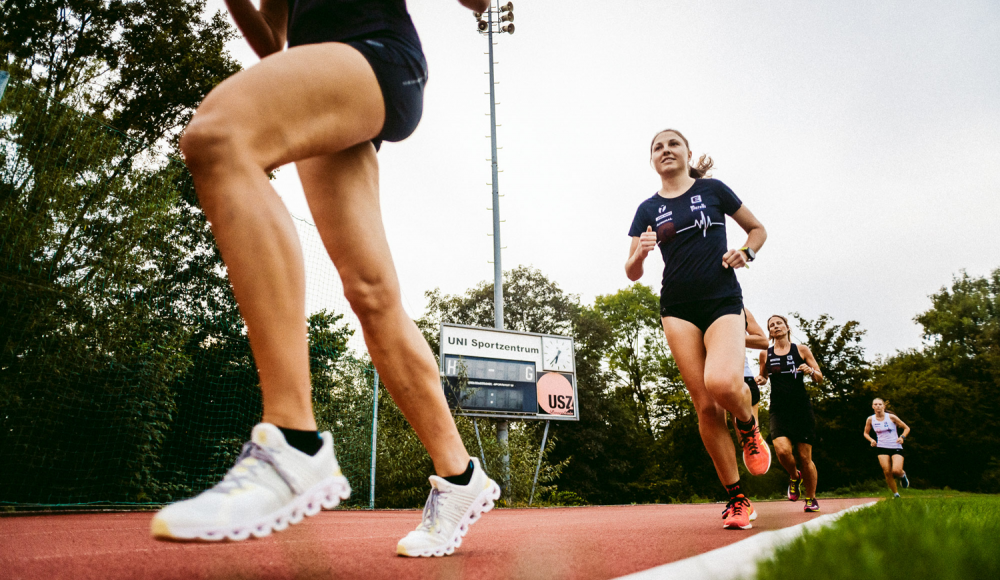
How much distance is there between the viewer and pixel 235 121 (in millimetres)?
1105

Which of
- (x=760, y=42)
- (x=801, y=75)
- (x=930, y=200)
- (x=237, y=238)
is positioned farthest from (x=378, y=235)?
(x=930, y=200)

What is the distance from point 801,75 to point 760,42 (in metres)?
1.49

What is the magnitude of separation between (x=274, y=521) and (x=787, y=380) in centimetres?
616

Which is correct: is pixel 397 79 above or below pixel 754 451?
above

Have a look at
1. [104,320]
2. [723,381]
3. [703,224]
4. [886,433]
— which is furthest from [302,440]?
[886,433]

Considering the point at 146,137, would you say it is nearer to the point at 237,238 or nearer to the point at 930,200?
the point at 237,238

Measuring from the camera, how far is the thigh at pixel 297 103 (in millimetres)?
1117

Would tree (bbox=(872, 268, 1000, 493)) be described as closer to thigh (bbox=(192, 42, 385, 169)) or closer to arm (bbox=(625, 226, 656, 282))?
arm (bbox=(625, 226, 656, 282))

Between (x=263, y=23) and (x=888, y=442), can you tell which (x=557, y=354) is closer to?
(x=888, y=442)

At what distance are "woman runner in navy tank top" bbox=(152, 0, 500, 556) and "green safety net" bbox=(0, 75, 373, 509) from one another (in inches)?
232

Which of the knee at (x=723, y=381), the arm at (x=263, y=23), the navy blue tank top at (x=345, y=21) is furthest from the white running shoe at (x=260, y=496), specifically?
the knee at (x=723, y=381)

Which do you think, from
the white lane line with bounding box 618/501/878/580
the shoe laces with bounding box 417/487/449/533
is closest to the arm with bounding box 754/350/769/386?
the white lane line with bounding box 618/501/878/580

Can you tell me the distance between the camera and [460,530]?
5.02ft

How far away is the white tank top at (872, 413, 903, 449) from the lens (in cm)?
1007
